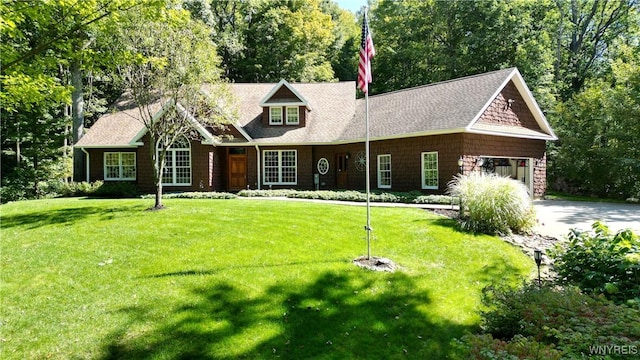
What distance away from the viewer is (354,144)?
63.3 feet

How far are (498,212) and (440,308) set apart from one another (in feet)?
16.7

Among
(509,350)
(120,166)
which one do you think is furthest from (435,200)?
(120,166)

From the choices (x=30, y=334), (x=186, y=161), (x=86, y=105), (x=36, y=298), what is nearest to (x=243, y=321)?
(x=30, y=334)

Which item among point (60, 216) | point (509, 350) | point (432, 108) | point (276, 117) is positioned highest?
point (276, 117)

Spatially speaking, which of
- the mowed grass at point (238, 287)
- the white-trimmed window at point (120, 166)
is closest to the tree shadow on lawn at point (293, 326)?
the mowed grass at point (238, 287)

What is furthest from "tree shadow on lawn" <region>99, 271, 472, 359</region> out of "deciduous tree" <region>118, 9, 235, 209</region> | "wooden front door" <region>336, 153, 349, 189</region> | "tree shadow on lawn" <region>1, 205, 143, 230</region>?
"wooden front door" <region>336, 153, 349, 189</region>

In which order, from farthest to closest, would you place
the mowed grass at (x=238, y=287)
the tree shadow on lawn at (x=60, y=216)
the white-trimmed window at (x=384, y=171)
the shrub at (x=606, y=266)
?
the white-trimmed window at (x=384, y=171)
the tree shadow on lawn at (x=60, y=216)
the shrub at (x=606, y=266)
the mowed grass at (x=238, y=287)

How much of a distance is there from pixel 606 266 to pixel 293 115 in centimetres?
1750

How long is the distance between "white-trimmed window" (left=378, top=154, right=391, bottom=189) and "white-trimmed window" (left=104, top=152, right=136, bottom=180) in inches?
508

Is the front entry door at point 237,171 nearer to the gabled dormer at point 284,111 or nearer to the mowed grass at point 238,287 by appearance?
the gabled dormer at point 284,111

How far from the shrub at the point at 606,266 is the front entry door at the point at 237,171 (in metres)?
16.1

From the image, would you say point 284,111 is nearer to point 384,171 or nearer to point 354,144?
point 354,144

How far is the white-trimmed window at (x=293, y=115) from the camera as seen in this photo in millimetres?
21219

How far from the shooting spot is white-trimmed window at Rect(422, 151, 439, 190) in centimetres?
1614
